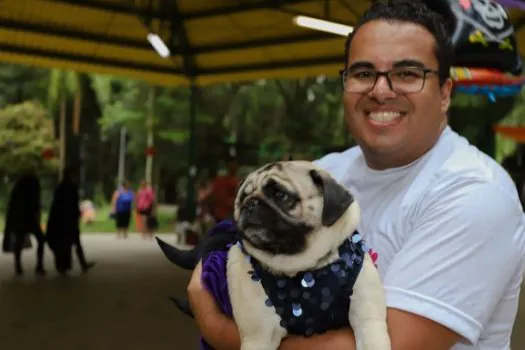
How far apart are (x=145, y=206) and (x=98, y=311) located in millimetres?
12132

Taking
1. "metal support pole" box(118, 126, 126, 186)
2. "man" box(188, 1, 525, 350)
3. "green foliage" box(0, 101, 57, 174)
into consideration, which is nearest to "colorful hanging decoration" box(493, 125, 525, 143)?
"man" box(188, 1, 525, 350)

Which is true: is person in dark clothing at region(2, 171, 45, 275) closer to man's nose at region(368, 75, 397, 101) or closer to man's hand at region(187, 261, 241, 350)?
man's hand at region(187, 261, 241, 350)

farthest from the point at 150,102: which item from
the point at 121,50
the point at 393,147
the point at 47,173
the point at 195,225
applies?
the point at 393,147

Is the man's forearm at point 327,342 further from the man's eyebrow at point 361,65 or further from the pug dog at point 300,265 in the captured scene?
the man's eyebrow at point 361,65

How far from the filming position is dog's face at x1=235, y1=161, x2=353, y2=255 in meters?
→ 1.43

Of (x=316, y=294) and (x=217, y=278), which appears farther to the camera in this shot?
(x=217, y=278)

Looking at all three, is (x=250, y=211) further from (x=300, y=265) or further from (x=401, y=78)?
(x=401, y=78)

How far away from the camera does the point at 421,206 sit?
1469 millimetres

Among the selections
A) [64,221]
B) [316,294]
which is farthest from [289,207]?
[64,221]

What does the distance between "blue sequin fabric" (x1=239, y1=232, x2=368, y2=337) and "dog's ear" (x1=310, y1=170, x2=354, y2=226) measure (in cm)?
7

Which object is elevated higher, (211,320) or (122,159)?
(211,320)

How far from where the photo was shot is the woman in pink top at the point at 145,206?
62.7 ft

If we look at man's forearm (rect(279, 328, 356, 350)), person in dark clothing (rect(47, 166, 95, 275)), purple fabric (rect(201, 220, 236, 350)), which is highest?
purple fabric (rect(201, 220, 236, 350))

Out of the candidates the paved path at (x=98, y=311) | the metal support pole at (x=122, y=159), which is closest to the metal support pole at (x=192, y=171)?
the paved path at (x=98, y=311)
